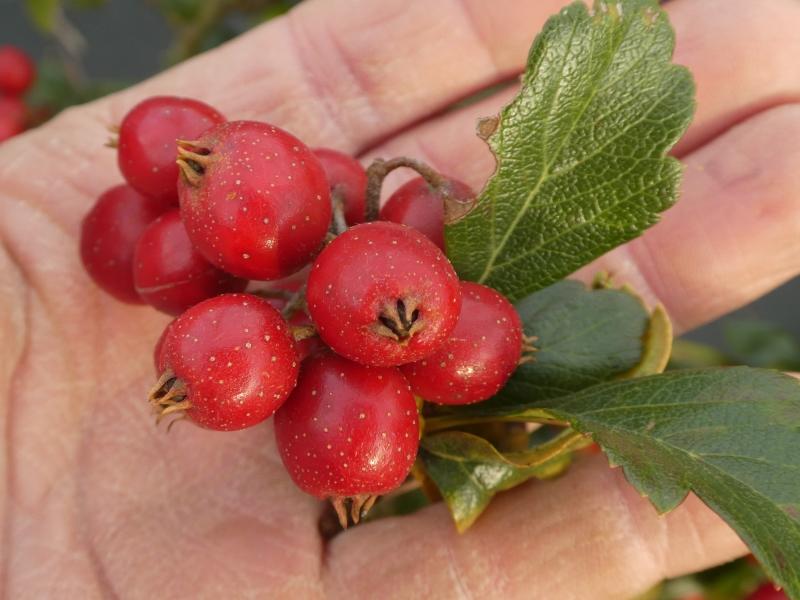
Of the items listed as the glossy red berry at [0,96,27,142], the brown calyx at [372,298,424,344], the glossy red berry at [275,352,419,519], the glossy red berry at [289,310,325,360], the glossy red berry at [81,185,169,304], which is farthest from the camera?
the glossy red berry at [0,96,27,142]

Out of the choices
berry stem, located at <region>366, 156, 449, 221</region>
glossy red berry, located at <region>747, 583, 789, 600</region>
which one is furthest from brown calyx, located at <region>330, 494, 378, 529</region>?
glossy red berry, located at <region>747, 583, 789, 600</region>

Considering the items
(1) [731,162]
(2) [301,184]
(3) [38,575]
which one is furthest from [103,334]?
(1) [731,162]

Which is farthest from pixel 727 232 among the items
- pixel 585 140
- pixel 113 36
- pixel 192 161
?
pixel 113 36

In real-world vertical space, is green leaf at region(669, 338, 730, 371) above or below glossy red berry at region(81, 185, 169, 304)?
below

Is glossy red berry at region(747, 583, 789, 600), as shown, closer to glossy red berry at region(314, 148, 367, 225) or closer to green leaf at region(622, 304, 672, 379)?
green leaf at region(622, 304, 672, 379)

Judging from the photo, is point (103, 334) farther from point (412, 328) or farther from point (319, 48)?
point (412, 328)

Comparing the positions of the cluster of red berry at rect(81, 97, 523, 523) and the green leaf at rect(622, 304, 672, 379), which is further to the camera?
the green leaf at rect(622, 304, 672, 379)
